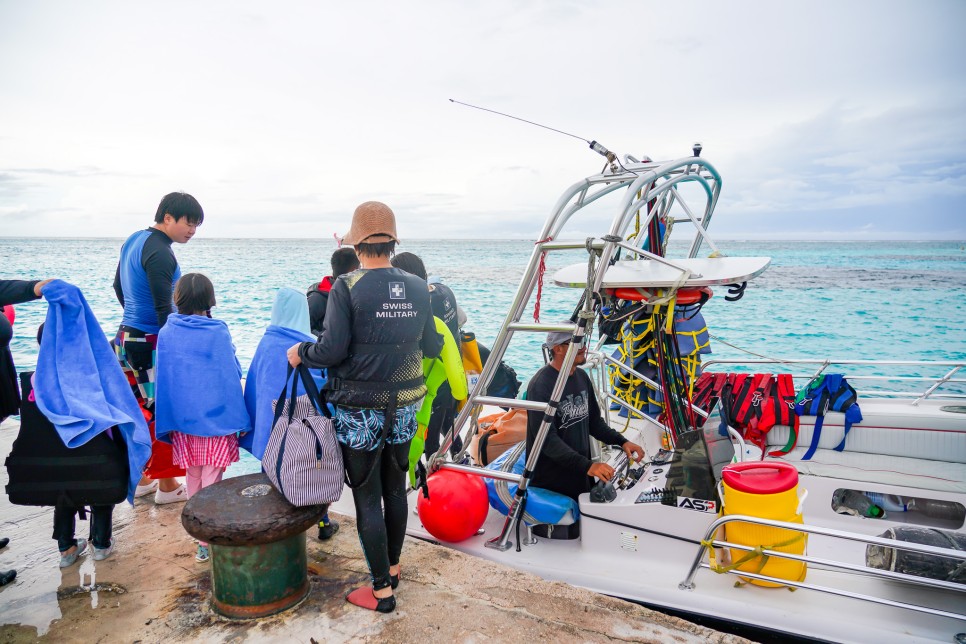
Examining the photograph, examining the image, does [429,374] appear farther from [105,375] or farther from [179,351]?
[105,375]

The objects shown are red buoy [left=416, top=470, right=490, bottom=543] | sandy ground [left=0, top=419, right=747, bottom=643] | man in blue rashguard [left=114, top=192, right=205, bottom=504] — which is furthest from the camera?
red buoy [left=416, top=470, right=490, bottom=543]

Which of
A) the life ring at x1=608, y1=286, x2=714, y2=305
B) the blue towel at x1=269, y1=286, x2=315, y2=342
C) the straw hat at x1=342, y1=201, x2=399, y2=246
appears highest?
the straw hat at x1=342, y1=201, x2=399, y2=246

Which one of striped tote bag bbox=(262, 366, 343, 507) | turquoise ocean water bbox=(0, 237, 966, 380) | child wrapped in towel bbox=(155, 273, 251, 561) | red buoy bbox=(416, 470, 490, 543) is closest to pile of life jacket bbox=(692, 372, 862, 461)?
red buoy bbox=(416, 470, 490, 543)

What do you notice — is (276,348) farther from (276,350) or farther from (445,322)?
(445,322)

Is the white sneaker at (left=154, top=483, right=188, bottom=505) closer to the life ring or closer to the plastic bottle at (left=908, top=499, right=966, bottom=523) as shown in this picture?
the life ring

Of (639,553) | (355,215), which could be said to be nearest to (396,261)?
(355,215)

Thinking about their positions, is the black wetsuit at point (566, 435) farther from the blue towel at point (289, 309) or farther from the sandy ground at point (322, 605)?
the blue towel at point (289, 309)

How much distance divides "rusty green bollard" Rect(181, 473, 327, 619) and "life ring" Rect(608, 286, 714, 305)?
202cm

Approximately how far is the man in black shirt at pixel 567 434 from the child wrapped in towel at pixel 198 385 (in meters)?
1.72

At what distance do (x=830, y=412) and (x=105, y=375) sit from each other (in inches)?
187

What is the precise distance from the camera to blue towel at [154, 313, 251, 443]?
11.1ft

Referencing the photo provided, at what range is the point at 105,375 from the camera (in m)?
3.15

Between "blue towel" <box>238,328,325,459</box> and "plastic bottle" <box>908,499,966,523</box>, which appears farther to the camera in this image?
"plastic bottle" <box>908,499,966,523</box>

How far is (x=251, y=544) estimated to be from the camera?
8.96ft
